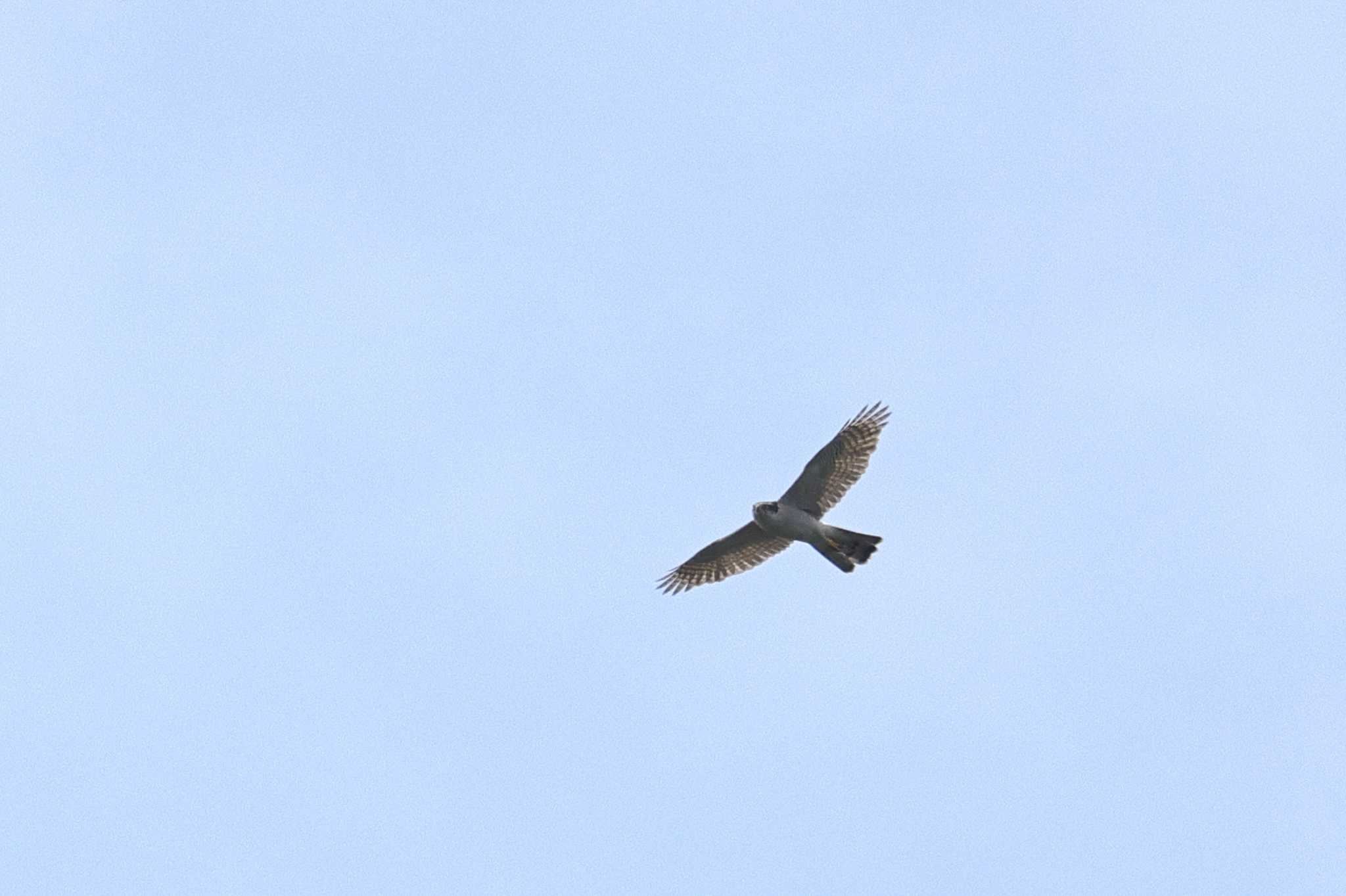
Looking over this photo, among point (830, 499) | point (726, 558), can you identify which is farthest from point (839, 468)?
point (726, 558)

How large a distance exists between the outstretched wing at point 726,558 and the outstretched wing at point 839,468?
41.6 inches

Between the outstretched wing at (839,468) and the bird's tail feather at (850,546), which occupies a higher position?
the outstretched wing at (839,468)

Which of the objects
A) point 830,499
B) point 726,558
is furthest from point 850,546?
point 726,558

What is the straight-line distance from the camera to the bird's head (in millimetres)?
31297

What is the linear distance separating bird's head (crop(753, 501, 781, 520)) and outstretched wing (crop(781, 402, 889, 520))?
0.26 m

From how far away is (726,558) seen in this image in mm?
33406

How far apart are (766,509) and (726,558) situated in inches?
92.3

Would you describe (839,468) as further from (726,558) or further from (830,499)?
(726,558)

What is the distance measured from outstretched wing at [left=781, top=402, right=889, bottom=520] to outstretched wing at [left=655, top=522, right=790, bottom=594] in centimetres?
106

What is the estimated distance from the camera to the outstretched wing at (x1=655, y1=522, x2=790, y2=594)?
107 ft

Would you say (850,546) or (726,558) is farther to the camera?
(726,558)

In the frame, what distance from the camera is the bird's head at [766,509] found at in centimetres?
3130

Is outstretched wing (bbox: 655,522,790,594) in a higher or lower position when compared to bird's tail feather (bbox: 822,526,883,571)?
higher

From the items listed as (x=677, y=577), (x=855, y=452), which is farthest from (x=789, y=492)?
(x=677, y=577)
